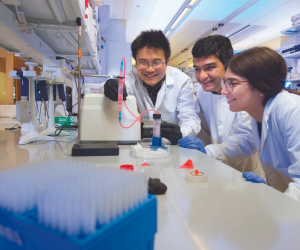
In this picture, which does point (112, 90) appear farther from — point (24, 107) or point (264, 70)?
point (264, 70)

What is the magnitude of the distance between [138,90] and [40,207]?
1.73 meters

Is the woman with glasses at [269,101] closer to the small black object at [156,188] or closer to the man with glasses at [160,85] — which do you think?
the man with glasses at [160,85]

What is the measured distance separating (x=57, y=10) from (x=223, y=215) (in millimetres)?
1426

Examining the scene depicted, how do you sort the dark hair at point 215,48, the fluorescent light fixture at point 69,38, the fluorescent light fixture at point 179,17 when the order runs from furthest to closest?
1. the fluorescent light fixture at point 179,17
2. the fluorescent light fixture at point 69,38
3. the dark hair at point 215,48

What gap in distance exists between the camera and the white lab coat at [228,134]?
1414 millimetres

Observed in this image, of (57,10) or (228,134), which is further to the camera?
(228,134)

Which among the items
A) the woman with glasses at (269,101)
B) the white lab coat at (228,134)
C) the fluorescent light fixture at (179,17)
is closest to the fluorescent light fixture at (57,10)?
the woman with glasses at (269,101)

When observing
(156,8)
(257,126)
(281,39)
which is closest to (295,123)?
(257,126)

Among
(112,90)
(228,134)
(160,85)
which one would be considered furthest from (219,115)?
(112,90)

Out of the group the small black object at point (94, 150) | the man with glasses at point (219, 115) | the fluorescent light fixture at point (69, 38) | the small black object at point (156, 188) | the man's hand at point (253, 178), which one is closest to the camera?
the small black object at point (156, 188)

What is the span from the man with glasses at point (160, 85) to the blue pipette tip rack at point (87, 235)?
104 centimetres

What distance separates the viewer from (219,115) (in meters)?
1.75

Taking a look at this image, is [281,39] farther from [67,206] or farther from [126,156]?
[67,206]

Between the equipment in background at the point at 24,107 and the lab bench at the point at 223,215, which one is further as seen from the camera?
the equipment in background at the point at 24,107
